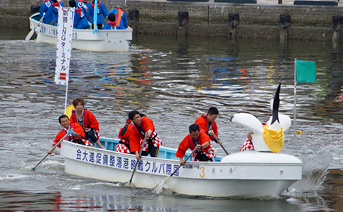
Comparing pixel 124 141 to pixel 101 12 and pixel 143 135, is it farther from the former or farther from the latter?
pixel 101 12

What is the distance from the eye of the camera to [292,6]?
30609 mm

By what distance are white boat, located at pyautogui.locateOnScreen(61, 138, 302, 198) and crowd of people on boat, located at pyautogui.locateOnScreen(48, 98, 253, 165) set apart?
315 millimetres

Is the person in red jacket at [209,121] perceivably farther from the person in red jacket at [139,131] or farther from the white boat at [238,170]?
the person in red jacket at [139,131]

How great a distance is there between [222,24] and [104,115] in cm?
1779

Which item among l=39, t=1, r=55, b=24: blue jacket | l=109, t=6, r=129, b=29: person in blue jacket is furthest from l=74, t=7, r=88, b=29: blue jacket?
l=39, t=1, r=55, b=24: blue jacket

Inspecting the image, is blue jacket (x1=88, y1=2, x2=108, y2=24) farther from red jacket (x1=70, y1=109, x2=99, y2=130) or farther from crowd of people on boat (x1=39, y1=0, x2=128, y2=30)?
red jacket (x1=70, y1=109, x2=99, y2=130)

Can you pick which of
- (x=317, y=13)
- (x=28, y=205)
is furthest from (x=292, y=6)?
(x=28, y=205)

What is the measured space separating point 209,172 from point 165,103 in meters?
8.07

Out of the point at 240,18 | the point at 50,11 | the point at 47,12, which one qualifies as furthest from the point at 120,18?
the point at 240,18

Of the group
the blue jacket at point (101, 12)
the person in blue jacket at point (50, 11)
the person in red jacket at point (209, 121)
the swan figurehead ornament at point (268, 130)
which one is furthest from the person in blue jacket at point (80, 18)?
the swan figurehead ornament at point (268, 130)

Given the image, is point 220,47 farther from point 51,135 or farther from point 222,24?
point 51,135

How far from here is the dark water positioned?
10000 millimetres

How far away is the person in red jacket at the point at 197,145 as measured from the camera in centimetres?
985

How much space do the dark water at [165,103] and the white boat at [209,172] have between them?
0.21 metres
